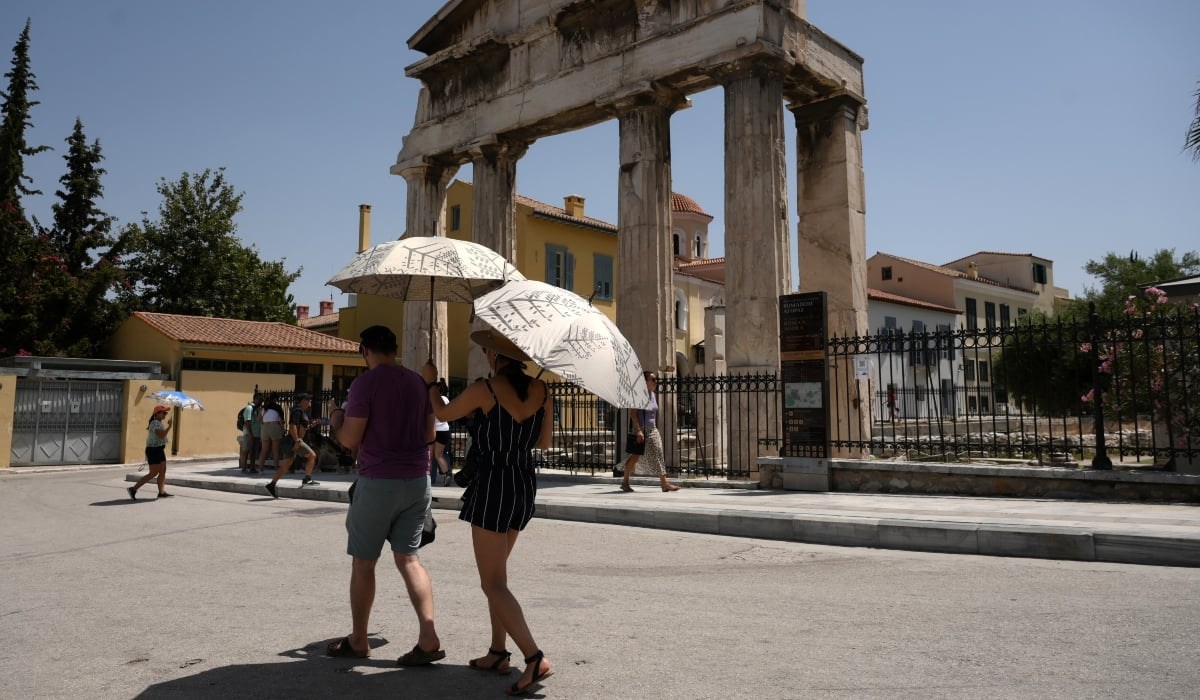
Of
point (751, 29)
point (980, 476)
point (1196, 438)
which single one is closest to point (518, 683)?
point (980, 476)

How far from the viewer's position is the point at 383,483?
418cm

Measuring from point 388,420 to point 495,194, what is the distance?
1574 cm

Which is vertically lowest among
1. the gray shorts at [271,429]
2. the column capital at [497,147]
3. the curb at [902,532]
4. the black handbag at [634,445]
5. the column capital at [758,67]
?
the curb at [902,532]

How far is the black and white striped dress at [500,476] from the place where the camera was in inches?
148

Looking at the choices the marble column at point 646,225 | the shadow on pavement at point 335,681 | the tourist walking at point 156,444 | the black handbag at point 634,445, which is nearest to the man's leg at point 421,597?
the shadow on pavement at point 335,681

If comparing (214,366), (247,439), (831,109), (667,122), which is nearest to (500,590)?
(667,122)

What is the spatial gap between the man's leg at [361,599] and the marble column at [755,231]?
34.3ft

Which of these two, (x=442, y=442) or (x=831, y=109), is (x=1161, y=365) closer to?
(x=831, y=109)

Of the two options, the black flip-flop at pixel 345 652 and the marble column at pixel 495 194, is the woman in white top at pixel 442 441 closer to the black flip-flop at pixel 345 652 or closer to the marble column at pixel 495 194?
the black flip-flop at pixel 345 652

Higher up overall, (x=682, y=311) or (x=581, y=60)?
(x=581, y=60)

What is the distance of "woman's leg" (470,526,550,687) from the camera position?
3.66m

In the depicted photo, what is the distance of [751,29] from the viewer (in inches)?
560

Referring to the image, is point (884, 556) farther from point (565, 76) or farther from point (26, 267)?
point (26, 267)

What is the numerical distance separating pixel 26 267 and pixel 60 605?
2970 cm
